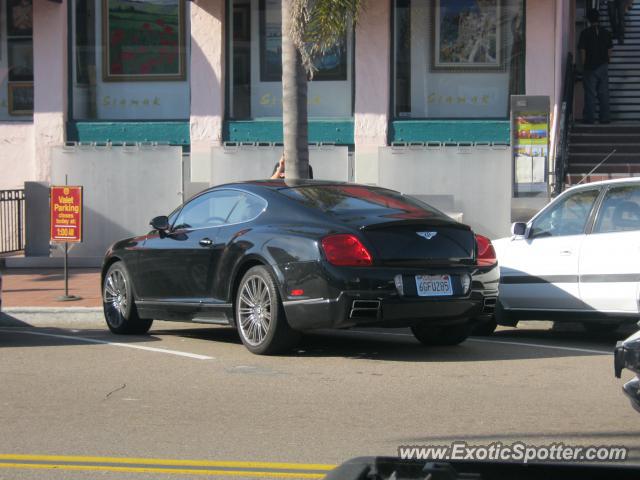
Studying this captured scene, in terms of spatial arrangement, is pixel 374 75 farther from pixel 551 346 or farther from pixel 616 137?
pixel 551 346

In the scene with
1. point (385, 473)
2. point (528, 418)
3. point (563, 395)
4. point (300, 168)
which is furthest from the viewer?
point (300, 168)

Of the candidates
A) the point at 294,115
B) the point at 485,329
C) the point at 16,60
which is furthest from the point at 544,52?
the point at 16,60

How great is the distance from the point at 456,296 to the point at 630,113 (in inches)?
524

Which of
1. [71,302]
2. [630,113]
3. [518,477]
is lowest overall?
[71,302]

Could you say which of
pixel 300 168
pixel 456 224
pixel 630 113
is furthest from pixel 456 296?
pixel 630 113

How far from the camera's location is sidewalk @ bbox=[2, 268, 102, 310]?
13.2m

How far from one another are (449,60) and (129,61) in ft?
20.3

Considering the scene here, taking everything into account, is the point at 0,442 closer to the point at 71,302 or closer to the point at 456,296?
the point at 456,296

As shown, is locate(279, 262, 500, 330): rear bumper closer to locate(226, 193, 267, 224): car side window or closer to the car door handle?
locate(226, 193, 267, 224): car side window

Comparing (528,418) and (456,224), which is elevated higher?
(456,224)

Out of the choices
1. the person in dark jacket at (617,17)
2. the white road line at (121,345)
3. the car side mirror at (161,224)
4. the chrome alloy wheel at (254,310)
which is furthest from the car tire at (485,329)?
the person in dark jacket at (617,17)

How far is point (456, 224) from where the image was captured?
9289mm

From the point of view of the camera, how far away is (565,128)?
1870 cm

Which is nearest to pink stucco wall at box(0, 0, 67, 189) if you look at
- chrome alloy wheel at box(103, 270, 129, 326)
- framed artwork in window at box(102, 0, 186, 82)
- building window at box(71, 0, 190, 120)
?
building window at box(71, 0, 190, 120)
